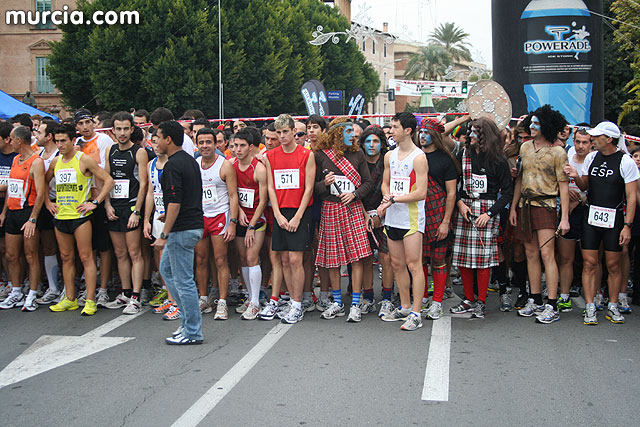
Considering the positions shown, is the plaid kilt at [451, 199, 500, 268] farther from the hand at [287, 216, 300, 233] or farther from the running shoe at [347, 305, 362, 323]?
the hand at [287, 216, 300, 233]

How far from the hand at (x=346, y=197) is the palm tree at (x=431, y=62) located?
7101 cm

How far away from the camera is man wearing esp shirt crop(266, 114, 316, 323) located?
25.3ft

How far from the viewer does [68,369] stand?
6059 millimetres

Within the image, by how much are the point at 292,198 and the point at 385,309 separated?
161 cm

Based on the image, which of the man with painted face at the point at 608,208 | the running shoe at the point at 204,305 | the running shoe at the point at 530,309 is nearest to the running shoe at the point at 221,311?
the running shoe at the point at 204,305

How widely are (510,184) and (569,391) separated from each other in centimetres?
283

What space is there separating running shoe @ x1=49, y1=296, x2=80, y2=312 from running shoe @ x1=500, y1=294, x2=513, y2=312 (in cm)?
508

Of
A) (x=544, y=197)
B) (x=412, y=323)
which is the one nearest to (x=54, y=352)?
(x=412, y=323)

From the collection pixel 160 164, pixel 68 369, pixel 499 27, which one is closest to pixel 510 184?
pixel 160 164

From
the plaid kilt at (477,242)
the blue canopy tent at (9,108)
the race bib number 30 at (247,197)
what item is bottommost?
the plaid kilt at (477,242)

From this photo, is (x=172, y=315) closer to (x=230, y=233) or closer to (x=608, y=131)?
(x=230, y=233)

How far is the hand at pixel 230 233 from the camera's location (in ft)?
26.3

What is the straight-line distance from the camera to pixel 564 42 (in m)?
14.9

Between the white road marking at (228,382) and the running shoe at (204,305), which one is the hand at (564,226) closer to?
the white road marking at (228,382)
